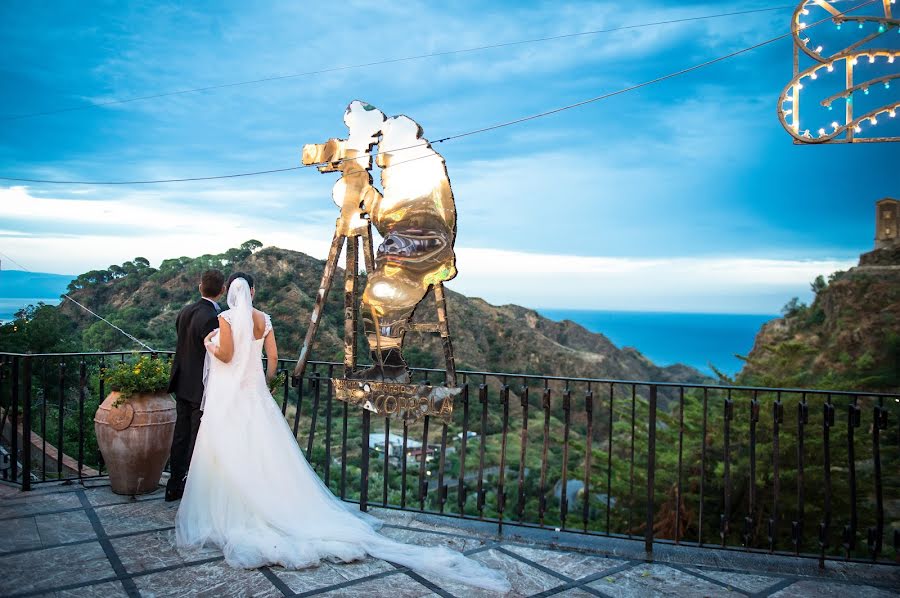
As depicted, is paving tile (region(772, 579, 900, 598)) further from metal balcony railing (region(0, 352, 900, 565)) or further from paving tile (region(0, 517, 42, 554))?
paving tile (region(0, 517, 42, 554))

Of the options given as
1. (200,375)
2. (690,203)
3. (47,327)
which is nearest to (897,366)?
(690,203)

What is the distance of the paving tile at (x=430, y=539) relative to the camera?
3.86 meters

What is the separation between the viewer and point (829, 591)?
3287 mm

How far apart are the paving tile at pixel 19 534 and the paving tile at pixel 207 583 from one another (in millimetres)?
961

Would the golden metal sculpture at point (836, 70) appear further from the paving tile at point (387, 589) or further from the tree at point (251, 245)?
the tree at point (251, 245)

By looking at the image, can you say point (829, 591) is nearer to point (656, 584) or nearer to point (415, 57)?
point (656, 584)

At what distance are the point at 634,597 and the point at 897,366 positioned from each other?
64.4ft

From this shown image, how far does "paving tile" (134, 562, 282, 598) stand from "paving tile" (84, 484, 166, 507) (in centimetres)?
149

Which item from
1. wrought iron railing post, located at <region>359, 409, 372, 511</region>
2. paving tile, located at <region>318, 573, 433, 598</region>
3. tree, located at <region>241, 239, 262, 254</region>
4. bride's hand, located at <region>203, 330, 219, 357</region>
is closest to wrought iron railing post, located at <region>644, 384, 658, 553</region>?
paving tile, located at <region>318, 573, 433, 598</region>

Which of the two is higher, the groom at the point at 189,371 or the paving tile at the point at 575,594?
the groom at the point at 189,371

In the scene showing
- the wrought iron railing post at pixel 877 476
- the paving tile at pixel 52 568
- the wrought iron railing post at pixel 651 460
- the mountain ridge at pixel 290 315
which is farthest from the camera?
the mountain ridge at pixel 290 315

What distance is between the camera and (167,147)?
8.95 metres

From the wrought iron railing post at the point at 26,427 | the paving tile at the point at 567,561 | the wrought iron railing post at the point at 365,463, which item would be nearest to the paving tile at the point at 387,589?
the paving tile at the point at 567,561

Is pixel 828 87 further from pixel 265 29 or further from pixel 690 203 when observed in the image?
pixel 690 203
